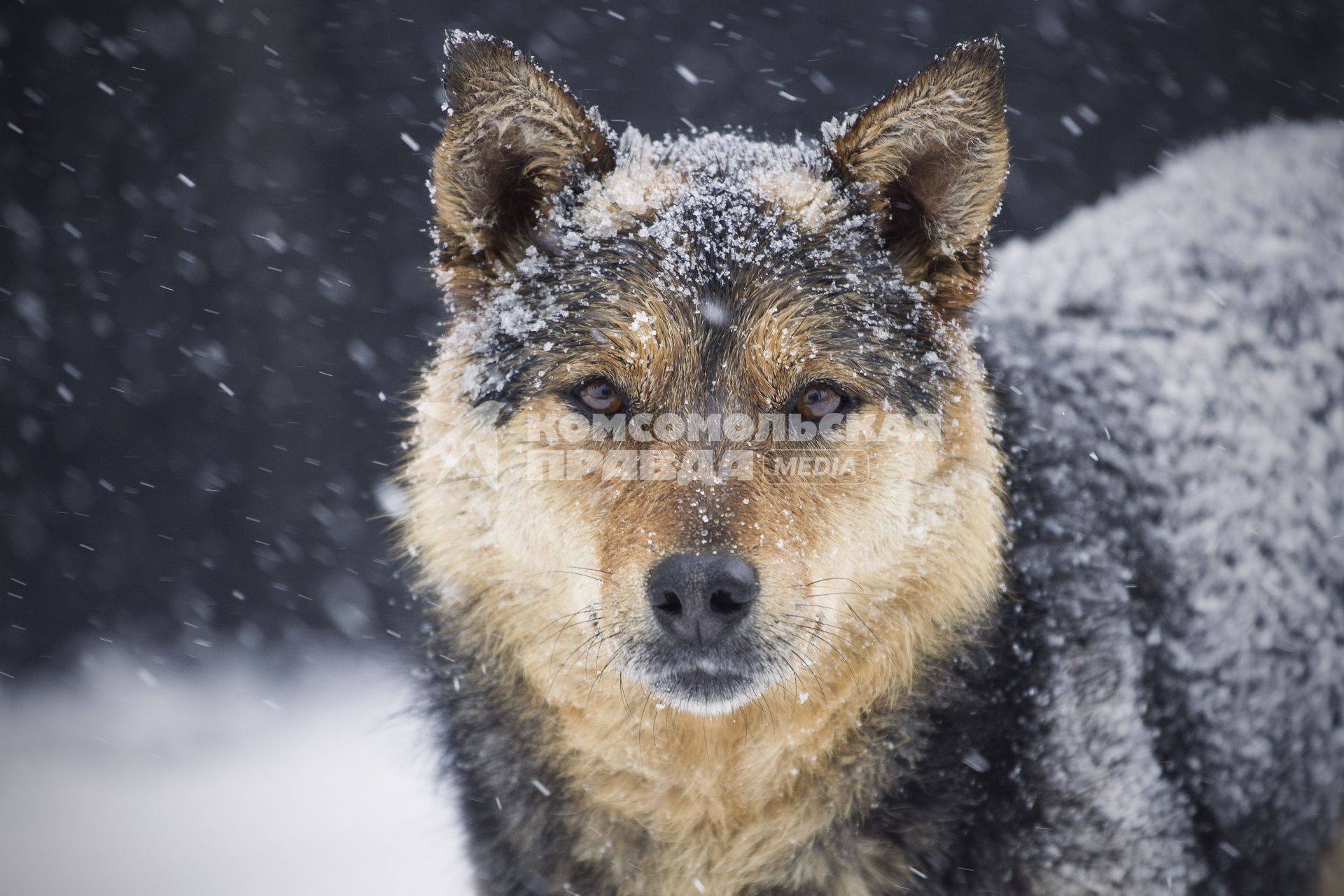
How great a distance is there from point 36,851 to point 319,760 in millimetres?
1319

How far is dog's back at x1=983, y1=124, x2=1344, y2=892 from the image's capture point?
8.02 feet

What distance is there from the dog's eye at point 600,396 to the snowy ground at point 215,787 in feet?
5.70

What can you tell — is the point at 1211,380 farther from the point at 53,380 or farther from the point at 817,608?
the point at 53,380

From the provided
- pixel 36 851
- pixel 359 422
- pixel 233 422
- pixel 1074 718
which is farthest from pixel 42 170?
pixel 1074 718

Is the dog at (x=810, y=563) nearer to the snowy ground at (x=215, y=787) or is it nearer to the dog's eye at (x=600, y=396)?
the dog's eye at (x=600, y=396)

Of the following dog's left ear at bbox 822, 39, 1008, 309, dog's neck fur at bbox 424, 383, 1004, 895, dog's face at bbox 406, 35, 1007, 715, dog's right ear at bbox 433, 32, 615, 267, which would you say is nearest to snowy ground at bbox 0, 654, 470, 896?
dog's neck fur at bbox 424, 383, 1004, 895

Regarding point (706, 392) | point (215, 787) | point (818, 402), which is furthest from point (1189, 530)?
point (215, 787)

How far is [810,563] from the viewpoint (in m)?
2.24

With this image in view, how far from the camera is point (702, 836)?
8.18ft

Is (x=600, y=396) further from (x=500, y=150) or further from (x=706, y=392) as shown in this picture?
(x=500, y=150)

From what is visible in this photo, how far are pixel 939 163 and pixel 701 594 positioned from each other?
54.3 inches

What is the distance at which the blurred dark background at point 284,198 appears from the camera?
481 centimetres

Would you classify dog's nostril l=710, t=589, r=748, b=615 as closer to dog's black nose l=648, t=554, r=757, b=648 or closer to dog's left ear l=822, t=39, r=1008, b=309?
dog's black nose l=648, t=554, r=757, b=648

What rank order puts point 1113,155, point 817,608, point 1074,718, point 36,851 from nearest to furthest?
point 817,608
point 1074,718
point 36,851
point 1113,155
